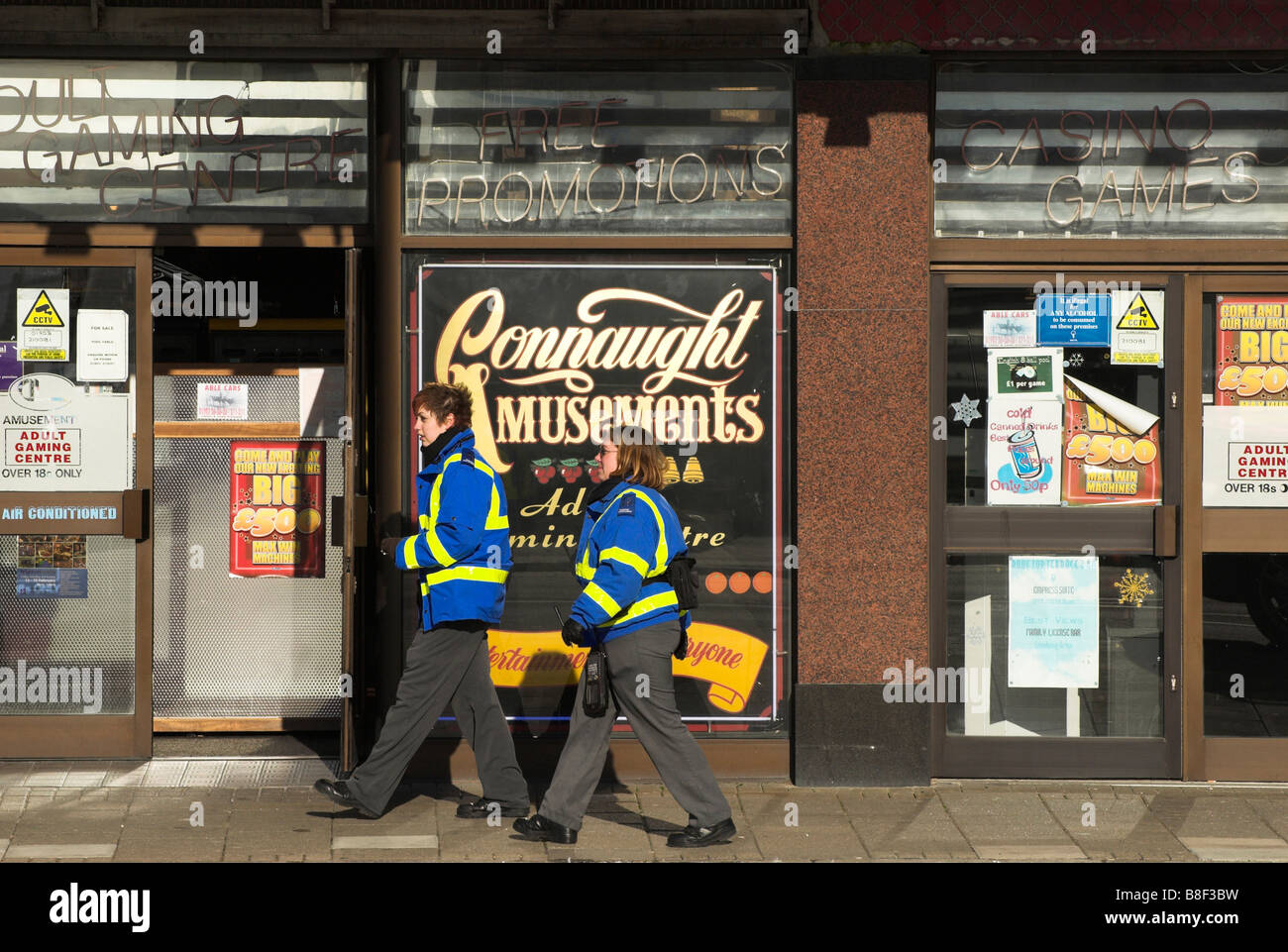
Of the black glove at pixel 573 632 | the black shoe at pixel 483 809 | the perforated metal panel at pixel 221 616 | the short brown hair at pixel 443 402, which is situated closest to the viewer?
the black glove at pixel 573 632

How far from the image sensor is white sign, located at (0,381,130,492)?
759 cm

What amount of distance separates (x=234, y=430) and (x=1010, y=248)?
14.7 feet

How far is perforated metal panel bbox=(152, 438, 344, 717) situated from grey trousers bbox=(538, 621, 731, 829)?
2.38m

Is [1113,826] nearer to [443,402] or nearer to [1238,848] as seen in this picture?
[1238,848]

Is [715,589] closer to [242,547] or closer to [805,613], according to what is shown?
[805,613]

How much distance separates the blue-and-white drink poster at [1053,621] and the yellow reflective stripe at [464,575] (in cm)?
290

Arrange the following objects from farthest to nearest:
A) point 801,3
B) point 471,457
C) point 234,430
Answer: point 234,430 < point 801,3 < point 471,457

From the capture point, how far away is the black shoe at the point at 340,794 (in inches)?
256

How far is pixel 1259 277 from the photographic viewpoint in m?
7.47

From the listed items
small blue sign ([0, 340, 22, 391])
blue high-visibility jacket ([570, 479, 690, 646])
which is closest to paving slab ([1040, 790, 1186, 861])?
blue high-visibility jacket ([570, 479, 690, 646])

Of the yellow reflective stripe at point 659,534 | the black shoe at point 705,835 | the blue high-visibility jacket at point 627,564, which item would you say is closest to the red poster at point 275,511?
the blue high-visibility jacket at point 627,564

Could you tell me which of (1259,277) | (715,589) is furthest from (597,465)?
(1259,277)

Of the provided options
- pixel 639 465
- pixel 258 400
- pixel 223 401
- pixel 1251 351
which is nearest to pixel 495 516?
pixel 639 465

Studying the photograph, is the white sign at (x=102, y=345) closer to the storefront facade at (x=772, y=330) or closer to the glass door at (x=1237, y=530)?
the storefront facade at (x=772, y=330)
